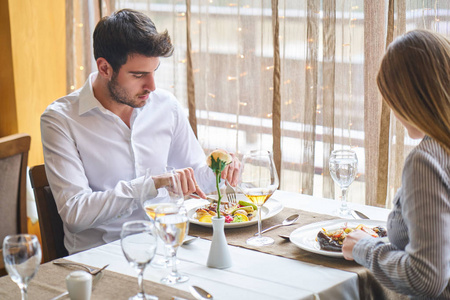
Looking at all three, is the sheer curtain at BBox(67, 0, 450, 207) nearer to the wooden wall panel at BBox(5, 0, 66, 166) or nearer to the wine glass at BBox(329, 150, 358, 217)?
the wooden wall panel at BBox(5, 0, 66, 166)

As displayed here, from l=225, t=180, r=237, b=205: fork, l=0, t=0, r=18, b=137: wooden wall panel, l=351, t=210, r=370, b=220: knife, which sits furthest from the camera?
l=0, t=0, r=18, b=137: wooden wall panel

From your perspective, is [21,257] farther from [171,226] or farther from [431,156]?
[431,156]

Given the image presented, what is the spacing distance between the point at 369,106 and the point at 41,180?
1605 mm

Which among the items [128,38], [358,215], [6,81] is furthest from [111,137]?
[6,81]

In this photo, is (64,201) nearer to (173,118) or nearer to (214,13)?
(173,118)

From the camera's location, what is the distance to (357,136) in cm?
292

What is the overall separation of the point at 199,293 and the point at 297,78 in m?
1.98

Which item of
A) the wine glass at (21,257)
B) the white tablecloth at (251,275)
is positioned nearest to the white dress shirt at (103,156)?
the white tablecloth at (251,275)

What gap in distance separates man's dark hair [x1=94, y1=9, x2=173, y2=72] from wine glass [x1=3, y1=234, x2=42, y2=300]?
1.11 m

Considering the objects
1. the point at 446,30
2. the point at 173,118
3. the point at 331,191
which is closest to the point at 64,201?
the point at 173,118

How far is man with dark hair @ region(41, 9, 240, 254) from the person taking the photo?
1890 millimetres

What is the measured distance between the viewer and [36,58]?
151 inches

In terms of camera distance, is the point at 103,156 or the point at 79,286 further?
the point at 103,156

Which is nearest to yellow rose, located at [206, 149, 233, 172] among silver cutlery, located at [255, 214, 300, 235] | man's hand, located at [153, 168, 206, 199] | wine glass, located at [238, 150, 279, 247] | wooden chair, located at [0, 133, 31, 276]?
wine glass, located at [238, 150, 279, 247]
